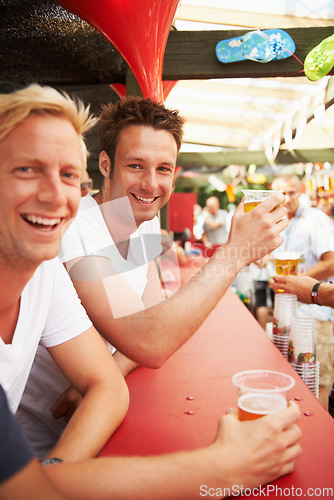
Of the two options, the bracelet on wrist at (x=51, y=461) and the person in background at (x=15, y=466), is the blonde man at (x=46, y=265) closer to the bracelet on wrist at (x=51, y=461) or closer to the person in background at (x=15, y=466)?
the bracelet on wrist at (x=51, y=461)

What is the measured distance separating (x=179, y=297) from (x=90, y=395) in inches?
14.1

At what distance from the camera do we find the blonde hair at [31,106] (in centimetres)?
85

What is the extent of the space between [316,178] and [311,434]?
8321 mm

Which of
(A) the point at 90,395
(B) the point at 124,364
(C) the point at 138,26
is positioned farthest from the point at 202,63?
(A) the point at 90,395

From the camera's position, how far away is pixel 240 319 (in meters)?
2.17

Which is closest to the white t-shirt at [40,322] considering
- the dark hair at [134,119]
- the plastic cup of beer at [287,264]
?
the dark hair at [134,119]

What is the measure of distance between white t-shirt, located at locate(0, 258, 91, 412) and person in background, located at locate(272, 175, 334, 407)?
2.37 meters

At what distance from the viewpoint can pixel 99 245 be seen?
4.44ft

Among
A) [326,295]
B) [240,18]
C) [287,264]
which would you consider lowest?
[326,295]

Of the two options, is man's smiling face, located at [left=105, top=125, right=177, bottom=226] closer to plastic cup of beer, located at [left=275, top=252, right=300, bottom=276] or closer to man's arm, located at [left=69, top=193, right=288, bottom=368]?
man's arm, located at [left=69, top=193, right=288, bottom=368]

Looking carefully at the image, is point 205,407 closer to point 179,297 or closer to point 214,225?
point 179,297

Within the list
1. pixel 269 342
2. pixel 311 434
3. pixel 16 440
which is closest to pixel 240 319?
pixel 269 342

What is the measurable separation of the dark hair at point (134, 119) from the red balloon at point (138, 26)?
384 mm

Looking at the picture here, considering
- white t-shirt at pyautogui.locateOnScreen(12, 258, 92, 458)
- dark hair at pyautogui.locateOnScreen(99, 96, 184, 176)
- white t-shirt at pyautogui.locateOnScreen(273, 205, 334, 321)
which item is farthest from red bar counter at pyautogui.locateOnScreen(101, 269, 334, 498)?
white t-shirt at pyautogui.locateOnScreen(273, 205, 334, 321)
